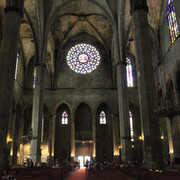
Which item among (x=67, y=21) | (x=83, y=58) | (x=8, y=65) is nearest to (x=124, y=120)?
(x=8, y=65)

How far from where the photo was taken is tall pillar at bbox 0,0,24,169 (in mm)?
11864

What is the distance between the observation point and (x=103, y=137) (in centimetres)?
3025

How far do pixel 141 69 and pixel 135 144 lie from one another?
18773 mm

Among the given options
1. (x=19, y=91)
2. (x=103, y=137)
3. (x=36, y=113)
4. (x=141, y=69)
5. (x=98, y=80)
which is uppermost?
(x=98, y=80)

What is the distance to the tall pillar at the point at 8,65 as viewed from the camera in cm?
1186

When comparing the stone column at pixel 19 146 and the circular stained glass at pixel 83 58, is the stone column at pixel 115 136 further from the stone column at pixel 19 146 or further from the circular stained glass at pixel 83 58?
the stone column at pixel 19 146

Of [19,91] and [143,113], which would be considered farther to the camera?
[19,91]

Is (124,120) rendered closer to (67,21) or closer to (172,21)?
(172,21)

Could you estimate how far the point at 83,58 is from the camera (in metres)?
32.5

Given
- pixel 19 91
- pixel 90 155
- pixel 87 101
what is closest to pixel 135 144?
pixel 90 155

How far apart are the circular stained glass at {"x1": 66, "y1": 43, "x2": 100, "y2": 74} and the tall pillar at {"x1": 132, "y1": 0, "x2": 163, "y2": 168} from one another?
59.5ft

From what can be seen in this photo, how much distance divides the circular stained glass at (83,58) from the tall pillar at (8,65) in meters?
17.7

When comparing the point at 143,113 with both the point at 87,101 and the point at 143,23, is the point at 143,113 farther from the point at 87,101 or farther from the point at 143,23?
the point at 87,101

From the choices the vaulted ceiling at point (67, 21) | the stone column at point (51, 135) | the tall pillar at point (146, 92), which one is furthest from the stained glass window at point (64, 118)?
the tall pillar at point (146, 92)
